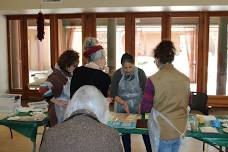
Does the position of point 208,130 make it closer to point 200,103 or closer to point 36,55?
point 200,103

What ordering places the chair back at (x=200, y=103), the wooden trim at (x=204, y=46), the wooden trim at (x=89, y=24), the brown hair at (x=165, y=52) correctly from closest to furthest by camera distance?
the brown hair at (x=165, y=52), the chair back at (x=200, y=103), the wooden trim at (x=204, y=46), the wooden trim at (x=89, y=24)

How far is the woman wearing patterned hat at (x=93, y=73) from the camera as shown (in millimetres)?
2305

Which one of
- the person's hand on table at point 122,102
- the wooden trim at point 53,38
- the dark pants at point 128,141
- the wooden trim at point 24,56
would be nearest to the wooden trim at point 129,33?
the wooden trim at point 53,38

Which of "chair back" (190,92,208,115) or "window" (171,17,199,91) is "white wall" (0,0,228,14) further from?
"chair back" (190,92,208,115)

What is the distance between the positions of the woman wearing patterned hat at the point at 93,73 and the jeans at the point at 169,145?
0.56 meters

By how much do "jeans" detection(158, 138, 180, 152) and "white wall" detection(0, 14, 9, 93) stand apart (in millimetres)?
5388

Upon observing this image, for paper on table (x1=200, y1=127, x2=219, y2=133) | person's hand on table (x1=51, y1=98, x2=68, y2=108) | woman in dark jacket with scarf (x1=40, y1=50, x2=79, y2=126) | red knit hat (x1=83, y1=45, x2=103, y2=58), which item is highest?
red knit hat (x1=83, y1=45, x2=103, y2=58)

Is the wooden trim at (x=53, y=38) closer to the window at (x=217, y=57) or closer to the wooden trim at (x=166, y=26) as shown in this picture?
the wooden trim at (x=166, y=26)

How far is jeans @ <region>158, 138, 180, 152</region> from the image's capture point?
234 cm

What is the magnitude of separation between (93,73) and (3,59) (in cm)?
522

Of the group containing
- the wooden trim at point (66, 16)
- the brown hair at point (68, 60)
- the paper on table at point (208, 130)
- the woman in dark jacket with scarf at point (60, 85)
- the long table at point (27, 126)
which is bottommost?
the long table at point (27, 126)

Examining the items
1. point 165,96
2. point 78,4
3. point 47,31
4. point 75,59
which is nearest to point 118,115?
point 75,59

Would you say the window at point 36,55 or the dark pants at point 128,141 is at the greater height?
the window at point 36,55

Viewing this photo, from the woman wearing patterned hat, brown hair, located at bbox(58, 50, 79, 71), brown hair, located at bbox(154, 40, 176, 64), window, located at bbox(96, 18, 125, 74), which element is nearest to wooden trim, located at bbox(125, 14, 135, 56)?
window, located at bbox(96, 18, 125, 74)
